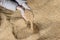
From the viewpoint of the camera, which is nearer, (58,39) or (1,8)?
(58,39)

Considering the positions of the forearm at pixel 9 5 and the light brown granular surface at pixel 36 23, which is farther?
the forearm at pixel 9 5

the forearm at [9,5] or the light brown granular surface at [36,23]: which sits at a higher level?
the forearm at [9,5]

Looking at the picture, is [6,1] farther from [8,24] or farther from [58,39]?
[58,39]

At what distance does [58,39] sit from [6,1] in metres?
0.48

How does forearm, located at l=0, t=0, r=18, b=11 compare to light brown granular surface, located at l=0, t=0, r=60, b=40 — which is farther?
forearm, located at l=0, t=0, r=18, b=11

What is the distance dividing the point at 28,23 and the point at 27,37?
105 millimetres

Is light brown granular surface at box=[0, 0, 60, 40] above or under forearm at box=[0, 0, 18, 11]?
under

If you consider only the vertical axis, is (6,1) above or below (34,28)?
above

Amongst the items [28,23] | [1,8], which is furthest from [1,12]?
[28,23]

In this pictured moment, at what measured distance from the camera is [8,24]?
1.00 m

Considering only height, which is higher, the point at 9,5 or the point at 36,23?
the point at 9,5

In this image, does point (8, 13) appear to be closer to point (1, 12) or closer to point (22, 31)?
point (1, 12)

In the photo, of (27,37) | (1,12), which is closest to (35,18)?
(27,37)

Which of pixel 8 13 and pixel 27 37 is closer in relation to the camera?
pixel 27 37
